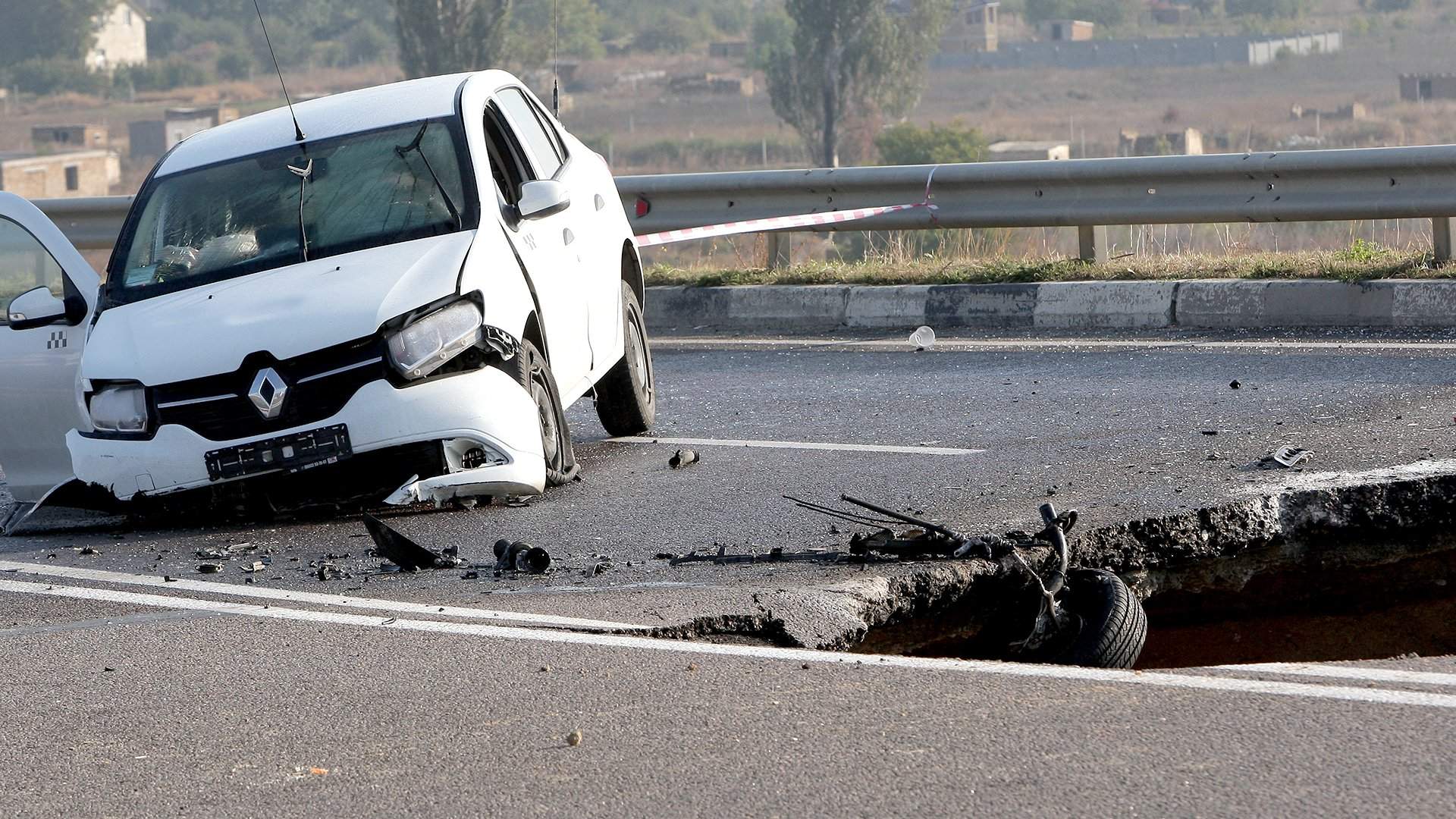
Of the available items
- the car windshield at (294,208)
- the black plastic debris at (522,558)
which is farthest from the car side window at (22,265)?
the black plastic debris at (522,558)

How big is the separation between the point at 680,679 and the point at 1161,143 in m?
60.7

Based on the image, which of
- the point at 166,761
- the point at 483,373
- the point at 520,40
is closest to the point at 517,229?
the point at 483,373

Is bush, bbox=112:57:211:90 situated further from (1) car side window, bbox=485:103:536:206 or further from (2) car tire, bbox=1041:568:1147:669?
(2) car tire, bbox=1041:568:1147:669

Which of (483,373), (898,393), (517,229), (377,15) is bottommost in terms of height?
(898,393)

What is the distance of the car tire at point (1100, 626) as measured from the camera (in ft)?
15.7

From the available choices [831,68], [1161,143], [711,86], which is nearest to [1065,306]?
[1161,143]

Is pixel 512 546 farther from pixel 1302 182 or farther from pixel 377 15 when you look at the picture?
pixel 377 15

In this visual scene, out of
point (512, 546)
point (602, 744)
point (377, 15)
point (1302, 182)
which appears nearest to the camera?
point (602, 744)

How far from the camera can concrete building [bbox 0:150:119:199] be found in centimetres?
6275

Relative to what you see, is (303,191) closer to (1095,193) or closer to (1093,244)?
(1095,193)

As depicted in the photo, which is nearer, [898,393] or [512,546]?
[512,546]

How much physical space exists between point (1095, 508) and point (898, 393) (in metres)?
2.84

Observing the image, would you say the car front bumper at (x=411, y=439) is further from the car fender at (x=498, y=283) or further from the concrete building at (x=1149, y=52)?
the concrete building at (x=1149, y=52)

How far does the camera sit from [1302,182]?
10.5m
